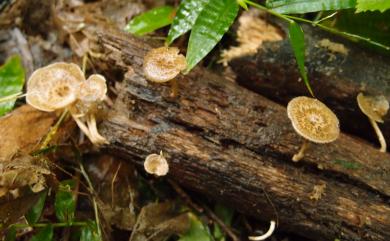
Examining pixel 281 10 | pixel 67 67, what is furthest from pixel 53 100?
pixel 281 10

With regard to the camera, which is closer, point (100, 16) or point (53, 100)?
point (53, 100)

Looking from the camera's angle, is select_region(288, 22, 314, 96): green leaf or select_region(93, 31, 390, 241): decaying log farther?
select_region(93, 31, 390, 241): decaying log

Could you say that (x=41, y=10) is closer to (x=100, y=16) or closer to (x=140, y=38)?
(x=100, y=16)

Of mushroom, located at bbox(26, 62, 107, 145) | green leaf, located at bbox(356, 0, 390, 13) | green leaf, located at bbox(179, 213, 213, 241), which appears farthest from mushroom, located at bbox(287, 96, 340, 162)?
mushroom, located at bbox(26, 62, 107, 145)

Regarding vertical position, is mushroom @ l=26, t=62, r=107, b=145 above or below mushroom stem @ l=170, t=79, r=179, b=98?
below

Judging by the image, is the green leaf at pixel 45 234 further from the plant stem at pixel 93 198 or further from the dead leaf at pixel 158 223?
the dead leaf at pixel 158 223

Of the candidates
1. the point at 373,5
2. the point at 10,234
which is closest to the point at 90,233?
the point at 10,234

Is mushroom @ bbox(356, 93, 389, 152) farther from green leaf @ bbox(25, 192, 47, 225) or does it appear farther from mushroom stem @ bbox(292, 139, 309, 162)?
green leaf @ bbox(25, 192, 47, 225)
